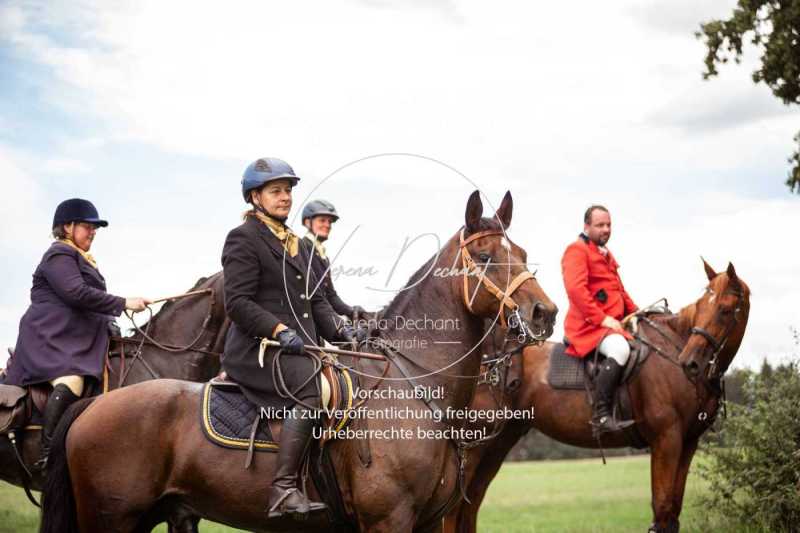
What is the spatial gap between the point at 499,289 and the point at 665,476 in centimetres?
478

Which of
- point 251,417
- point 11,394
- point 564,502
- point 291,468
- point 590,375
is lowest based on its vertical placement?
point 564,502

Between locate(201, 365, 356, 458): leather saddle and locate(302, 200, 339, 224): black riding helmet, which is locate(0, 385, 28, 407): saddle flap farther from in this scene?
locate(302, 200, 339, 224): black riding helmet

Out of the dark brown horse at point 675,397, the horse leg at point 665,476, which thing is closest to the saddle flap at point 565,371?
the dark brown horse at point 675,397

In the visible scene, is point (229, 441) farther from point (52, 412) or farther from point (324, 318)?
point (52, 412)

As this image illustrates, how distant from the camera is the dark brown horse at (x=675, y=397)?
9.41 metres

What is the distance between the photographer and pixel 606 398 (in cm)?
988

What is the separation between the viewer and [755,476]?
10.2 meters

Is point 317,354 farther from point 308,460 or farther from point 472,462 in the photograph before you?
point 472,462

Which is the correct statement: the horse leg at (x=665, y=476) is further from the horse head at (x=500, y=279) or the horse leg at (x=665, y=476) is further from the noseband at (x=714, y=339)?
the horse head at (x=500, y=279)


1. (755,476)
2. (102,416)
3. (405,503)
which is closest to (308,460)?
(405,503)

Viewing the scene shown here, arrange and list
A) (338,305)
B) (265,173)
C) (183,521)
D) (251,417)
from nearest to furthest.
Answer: (251,417) < (265,173) < (183,521) < (338,305)

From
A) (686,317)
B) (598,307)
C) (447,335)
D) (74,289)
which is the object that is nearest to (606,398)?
(598,307)

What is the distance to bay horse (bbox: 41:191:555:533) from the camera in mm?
5652

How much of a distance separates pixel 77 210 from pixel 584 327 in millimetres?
5648
